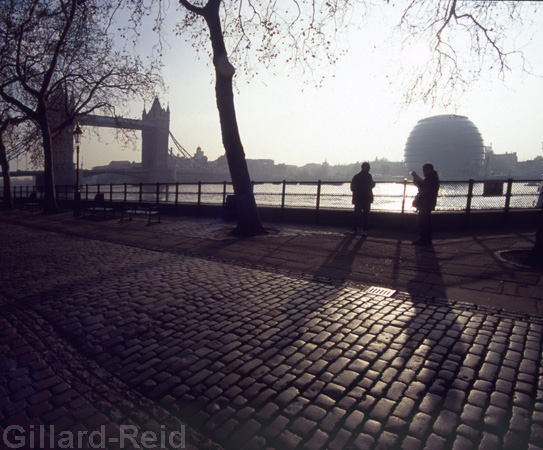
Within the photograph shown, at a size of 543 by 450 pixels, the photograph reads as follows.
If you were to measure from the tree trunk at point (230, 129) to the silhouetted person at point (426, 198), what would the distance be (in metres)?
3.73

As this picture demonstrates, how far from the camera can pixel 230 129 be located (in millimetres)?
9398

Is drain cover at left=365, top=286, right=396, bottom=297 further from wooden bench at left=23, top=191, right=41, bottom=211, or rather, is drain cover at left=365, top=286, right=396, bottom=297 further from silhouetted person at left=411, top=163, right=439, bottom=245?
wooden bench at left=23, top=191, right=41, bottom=211

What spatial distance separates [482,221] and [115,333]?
998cm

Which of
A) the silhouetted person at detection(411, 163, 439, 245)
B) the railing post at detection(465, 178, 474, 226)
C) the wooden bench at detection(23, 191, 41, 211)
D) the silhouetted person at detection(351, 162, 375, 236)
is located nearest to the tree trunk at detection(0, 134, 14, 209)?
the wooden bench at detection(23, 191, 41, 211)

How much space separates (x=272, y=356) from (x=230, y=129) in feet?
24.4

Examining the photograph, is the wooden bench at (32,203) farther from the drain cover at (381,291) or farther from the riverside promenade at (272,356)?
the drain cover at (381,291)

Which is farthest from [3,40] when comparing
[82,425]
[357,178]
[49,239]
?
[82,425]

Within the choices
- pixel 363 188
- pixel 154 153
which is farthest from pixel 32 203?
pixel 154 153

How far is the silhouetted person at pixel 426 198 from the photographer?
759 centimetres

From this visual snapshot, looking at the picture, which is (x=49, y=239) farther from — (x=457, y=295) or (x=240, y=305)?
(x=457, y=295)

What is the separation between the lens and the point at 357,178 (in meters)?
9.02

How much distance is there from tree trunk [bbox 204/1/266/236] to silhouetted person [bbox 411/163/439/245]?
12.2 feet

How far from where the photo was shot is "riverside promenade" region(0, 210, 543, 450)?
2057mm

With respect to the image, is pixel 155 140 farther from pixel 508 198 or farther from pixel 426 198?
pixel 426 198
